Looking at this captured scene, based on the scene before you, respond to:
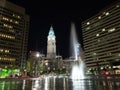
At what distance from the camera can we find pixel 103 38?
451ft

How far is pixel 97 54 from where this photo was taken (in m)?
141

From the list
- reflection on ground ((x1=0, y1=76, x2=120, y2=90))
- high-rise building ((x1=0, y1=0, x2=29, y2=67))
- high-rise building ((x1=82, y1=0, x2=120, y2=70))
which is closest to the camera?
reflection on ground ((x1=0, y1=76, x2=120, y2=90))

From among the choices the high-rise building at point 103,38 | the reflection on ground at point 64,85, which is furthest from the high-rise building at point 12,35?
the reflection on ground at point 64,85

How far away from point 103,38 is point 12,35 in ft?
276

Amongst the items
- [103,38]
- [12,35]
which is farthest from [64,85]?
[103,38]

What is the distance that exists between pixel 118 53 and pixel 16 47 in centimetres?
8702

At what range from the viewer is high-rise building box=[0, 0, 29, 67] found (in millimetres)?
120625

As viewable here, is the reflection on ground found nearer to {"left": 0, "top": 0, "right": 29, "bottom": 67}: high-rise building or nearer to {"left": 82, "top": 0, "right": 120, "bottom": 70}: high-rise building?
{"left": 82, "top": 0, "right": 120, "bottom": 70}: high-rise building

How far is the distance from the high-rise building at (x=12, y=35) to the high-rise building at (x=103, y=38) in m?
67.6

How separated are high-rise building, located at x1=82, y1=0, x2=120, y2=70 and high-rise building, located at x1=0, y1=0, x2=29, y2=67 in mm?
67555

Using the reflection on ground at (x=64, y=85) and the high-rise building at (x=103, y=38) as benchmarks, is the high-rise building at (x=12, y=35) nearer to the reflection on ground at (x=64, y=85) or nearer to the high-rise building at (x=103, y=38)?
the high-rise building at (x=103, y=38)

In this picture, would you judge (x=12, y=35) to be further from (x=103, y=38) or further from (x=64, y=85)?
(x=64, y=85)

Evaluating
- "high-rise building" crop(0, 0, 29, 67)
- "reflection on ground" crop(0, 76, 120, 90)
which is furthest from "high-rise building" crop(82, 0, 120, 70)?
"reflection on ground" crop(0, 76, 120, 90)

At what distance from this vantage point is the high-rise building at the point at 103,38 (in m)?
122
